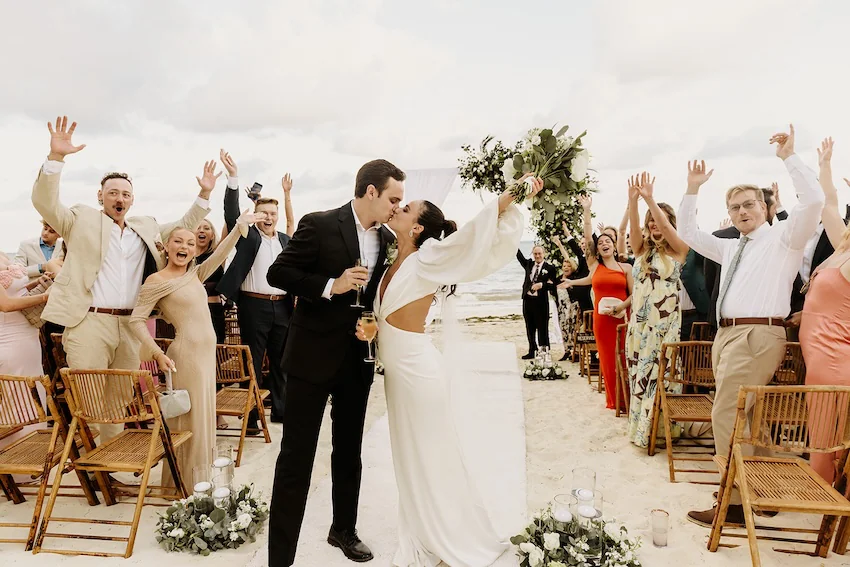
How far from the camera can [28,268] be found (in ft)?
18.0

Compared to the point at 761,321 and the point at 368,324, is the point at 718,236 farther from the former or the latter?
the point at 368,324

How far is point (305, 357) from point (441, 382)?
0.76 metres

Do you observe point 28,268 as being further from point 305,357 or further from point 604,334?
point 604,334

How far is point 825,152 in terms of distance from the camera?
3.98m

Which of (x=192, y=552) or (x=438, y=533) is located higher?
(x=438, y=533)

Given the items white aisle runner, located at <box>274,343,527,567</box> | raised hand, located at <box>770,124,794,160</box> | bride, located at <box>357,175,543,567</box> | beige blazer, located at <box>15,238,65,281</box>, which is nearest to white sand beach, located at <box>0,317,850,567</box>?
white aisle runner, located at <box>274,343,527,567</box>

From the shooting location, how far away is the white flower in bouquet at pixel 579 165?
2.94 m

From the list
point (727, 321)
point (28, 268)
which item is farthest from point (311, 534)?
point (28, 268)

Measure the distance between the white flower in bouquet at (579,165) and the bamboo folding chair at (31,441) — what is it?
3.39 metres

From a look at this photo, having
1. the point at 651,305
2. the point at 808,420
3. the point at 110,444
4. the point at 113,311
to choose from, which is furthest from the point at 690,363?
the point at 113,311

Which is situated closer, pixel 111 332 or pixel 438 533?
pixel 438 533

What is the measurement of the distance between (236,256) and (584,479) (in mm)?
4167

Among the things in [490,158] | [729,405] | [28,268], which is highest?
[490,158]

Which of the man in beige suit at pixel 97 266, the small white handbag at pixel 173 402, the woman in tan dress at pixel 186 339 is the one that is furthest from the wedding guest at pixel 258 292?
the small white handbag at pixel 173 402
